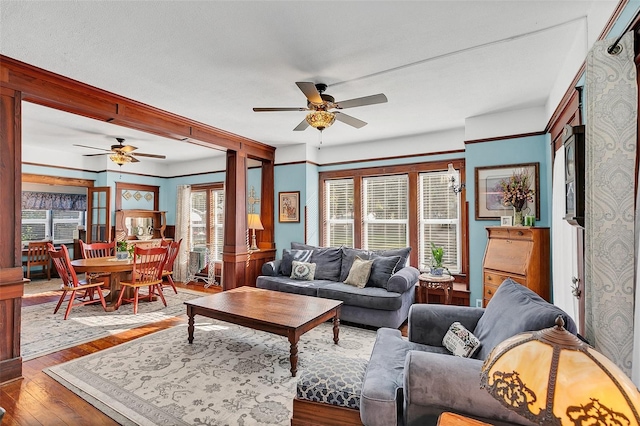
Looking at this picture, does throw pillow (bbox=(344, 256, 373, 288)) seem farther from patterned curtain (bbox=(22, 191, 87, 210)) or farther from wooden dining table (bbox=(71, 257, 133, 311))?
patterned curtain (bbox=(22, 191, 87, 210))

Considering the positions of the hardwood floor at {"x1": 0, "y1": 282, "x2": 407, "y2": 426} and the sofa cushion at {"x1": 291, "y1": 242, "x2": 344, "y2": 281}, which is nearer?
the hardwood floor at {"x1": 0, "y1": 282, "x2": 407, "y2": 426}

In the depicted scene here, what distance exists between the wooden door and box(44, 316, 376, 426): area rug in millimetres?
4303

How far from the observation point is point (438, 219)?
5035 millimetres

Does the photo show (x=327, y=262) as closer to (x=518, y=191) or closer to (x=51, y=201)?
(x=518, y=191)

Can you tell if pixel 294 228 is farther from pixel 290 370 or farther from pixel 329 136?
pixel 290 370

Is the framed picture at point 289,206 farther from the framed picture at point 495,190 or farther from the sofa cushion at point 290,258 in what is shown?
the framed picture at point 495,190

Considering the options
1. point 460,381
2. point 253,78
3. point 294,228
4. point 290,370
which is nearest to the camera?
point 460,381

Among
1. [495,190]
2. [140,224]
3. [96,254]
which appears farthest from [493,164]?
[140,224]

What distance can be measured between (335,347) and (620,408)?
297 centimetres

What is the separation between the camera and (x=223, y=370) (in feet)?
9.37

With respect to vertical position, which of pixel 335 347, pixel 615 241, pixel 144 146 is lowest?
pixel 335 347

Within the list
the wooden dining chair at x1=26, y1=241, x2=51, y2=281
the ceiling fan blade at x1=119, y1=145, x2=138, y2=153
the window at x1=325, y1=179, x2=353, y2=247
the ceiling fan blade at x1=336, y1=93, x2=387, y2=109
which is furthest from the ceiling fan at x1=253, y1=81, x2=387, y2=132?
the wooden dining chair at x1=26, y1=241, x2=51, y2=281

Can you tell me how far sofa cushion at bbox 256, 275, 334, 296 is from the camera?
4340mm

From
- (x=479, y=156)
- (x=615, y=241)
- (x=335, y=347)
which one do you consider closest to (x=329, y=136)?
(x=479, y=156)
